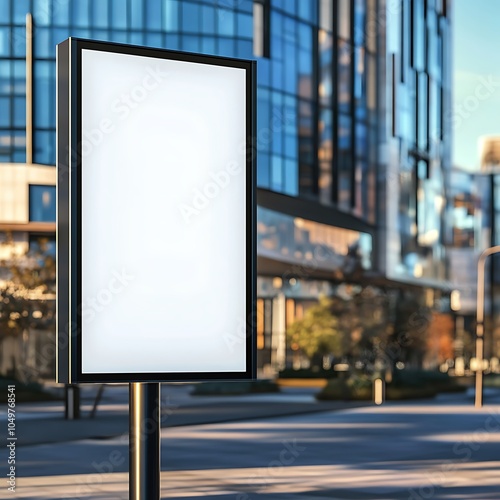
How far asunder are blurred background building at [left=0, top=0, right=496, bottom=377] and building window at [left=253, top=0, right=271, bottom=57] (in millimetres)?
74

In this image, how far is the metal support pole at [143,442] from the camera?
502 centimetres

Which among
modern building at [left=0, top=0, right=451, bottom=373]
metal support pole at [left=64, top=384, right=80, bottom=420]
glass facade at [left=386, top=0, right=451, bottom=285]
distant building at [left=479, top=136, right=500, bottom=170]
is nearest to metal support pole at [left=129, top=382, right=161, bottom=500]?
metal support pole at [left=64, top=384, right=80, bottom=420]

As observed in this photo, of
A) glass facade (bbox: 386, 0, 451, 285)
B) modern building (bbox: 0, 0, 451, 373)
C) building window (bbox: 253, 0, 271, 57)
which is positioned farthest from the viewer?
glass facade (bbox: 386, 0, 451, 285)

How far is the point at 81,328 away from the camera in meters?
4.76

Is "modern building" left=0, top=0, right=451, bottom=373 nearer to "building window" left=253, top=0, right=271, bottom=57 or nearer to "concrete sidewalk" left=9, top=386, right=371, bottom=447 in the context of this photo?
"building window" left=253, top=0, right=271, bottom=57

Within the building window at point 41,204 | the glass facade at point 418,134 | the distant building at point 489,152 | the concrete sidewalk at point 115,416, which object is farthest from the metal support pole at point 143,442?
the distant building at point 489,152

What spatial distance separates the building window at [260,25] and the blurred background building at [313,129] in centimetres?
7

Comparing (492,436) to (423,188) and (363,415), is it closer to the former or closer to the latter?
(363,415)

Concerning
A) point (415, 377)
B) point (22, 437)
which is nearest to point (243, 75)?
point (22, 437)

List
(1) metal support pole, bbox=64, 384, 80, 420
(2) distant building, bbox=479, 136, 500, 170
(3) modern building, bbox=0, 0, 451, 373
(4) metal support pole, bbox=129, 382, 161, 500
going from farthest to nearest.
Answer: (2) distant building, bbox=479, 136, 500, 170 < (3) modern building, bbox=0, 0, 451, 373 < (1) metal support pole, bbox=64, 384, 80, 420 < (4) metal support pole, bbox=129, 382, 161, 500

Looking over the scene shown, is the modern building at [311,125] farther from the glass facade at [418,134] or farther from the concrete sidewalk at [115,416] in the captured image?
the concrete sidewalk at [115,416]

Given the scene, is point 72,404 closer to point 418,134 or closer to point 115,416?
point 115,416

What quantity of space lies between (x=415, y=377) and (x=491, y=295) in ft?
253

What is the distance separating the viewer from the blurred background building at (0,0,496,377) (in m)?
52.3
